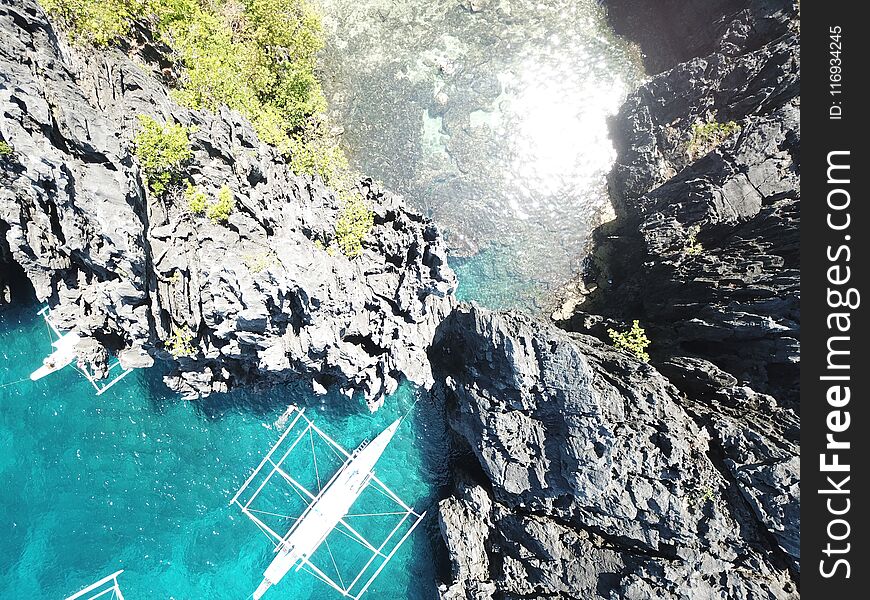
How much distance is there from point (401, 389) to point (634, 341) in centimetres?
1082

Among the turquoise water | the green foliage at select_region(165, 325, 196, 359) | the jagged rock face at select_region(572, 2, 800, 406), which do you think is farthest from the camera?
the turquoise water

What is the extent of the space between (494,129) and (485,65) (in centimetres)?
324

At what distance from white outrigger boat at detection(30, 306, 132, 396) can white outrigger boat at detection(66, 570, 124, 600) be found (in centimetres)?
814

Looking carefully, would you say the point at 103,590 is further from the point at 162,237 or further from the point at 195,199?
the point at 195,199

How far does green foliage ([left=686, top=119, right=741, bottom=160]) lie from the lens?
68.5 ft

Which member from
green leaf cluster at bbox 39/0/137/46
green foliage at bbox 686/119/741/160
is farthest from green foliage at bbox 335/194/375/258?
green foliage at bbox 686/119/741/160

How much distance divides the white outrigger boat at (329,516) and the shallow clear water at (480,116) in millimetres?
10035

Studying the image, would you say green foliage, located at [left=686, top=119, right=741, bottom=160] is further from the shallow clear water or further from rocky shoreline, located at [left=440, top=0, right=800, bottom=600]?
the shallow clear water

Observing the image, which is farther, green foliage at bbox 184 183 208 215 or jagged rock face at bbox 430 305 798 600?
jagged rock face at bbox 430 305 798 600

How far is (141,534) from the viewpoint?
20.1 meters

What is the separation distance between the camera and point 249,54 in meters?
19.8

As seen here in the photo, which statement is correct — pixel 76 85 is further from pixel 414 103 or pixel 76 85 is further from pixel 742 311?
pixel 742 311

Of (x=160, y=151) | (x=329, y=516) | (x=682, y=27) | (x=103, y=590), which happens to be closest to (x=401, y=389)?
(x=329, y=516)

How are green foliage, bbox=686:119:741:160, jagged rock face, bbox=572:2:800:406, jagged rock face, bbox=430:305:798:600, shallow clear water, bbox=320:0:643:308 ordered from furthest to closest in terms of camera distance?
shallow clear water, bbox=320:0:643:308
green foliage, bbox=686:119:741:160
jagged rock face, bbox=572:2:800:406
jagged rock face, bbox=430:305:798:600
